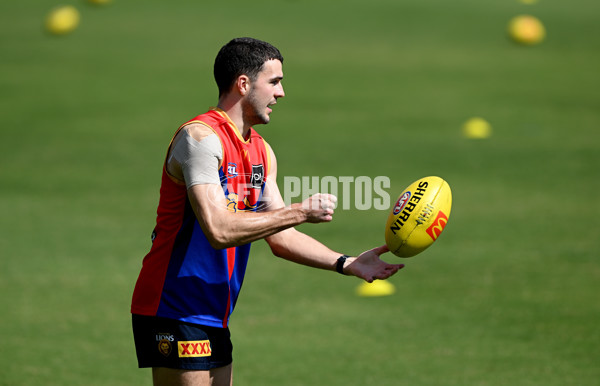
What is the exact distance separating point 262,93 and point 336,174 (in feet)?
31.3

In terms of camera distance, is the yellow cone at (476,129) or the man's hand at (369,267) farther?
the yellow cone at (476,129)

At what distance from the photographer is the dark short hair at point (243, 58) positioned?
4.76m

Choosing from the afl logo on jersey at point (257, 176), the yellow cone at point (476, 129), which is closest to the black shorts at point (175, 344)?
the afl logo on jersey at point (257, 176)

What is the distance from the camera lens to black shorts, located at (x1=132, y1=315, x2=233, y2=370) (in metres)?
4.68

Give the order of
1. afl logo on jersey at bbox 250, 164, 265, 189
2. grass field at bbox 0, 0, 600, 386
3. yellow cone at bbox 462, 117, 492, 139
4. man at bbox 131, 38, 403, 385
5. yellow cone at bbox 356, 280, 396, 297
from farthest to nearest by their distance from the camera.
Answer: yellow cone at bbox 462, 117, 492, 139, yellow cone at bbox 356, 280, 396, 297, grass field at bbox 0, 0, 600, 386, afl logo on jersey at bbox 250, 164, 265, 189, man at bbox 131, 38, 403, 385

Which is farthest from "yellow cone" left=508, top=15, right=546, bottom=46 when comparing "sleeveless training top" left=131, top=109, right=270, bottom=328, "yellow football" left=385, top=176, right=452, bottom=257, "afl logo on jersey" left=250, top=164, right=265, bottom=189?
"sleeveless training top" left=131, top=109, right=270, bottom=328

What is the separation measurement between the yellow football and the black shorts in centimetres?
123

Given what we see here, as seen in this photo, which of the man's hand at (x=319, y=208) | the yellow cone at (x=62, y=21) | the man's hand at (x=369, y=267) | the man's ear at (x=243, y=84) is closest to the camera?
the man's hand at (x=319, y=208)

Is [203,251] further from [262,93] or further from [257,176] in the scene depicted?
[262,93]

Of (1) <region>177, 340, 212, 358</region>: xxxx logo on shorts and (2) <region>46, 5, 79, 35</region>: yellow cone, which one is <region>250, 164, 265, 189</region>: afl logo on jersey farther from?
(2) <region>46, 5, 79, 35</region>: yellow cone

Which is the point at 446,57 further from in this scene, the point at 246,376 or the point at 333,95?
the point at 246,376

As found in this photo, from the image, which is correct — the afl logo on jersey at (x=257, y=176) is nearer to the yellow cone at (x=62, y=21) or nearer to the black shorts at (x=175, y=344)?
the black shorts at (x=175, y=344)

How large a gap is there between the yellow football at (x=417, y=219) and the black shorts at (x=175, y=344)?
1.23 m

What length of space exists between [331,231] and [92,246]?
3.15 metres
